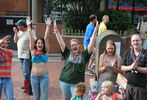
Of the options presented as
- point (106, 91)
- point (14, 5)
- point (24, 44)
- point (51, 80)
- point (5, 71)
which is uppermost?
point (14, 5)

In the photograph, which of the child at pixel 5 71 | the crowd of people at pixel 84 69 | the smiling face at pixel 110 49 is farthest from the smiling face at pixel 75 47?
the child at pixel 5 71

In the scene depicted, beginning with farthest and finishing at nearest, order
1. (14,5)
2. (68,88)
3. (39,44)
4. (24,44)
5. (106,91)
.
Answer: (14,5), (24,44), (39,44), (68,88), (106,91)

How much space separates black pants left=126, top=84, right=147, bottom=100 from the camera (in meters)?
4.09

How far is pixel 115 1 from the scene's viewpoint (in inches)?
531

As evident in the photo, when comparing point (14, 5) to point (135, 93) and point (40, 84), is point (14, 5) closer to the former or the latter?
point (40, 84)

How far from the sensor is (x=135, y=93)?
4.12m

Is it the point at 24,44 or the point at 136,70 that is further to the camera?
the point at 24,44

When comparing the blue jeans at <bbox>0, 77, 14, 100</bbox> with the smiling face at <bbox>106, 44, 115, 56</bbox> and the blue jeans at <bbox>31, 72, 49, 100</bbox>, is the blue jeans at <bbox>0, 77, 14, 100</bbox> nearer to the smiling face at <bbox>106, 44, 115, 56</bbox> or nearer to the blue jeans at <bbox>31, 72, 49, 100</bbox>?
the blue jeans at <bbox>31, 72, 49, 100</bbox>

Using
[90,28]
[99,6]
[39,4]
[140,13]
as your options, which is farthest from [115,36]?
[140,13]

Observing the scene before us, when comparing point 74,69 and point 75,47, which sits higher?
point 75,47

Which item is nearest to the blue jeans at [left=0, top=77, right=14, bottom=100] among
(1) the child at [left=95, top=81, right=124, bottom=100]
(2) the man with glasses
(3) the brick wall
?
(1) the child at [left=95, top=81, right=124, bottom=100]

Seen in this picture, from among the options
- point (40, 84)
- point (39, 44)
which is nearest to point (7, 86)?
point (40, 84)

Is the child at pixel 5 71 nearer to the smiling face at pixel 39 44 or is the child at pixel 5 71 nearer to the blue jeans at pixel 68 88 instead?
the smiling face at pixel 39 44

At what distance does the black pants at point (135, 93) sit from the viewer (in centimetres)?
409
